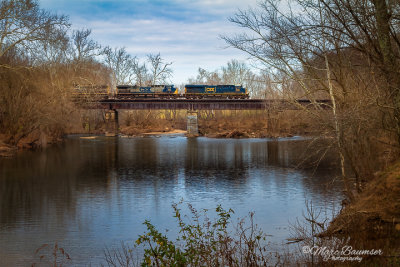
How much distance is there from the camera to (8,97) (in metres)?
36.6

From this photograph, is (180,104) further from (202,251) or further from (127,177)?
(202,251)

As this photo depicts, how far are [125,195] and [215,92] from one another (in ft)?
157

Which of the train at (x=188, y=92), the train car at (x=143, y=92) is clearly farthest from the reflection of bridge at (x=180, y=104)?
the train car at (x=143, y=92)

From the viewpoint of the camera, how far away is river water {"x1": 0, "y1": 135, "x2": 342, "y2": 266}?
483 inches

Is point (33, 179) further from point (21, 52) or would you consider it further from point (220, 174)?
point (21, 52)

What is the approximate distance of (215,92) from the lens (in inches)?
2554

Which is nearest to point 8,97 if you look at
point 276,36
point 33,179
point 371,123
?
point 33,179

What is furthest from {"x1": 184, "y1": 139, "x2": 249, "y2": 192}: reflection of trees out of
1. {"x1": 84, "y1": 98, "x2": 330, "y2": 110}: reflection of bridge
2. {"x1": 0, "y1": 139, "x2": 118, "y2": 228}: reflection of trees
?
{"x1": 84, "y1": 98, "x2": 330, "y2": 110}: reflection of bridge

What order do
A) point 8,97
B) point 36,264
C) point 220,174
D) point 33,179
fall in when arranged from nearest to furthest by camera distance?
point 36,264
point 33,179
point 220,174
point 8,97

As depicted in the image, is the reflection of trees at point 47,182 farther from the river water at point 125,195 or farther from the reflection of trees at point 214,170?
the reflection of trees at point 214,170

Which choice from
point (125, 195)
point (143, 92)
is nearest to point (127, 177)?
point (125, 195)

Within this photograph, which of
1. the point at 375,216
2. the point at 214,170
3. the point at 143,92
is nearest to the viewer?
the point at 375,216

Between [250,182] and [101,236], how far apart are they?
10.1 m

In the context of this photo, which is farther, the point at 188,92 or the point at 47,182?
the point at 188,92
